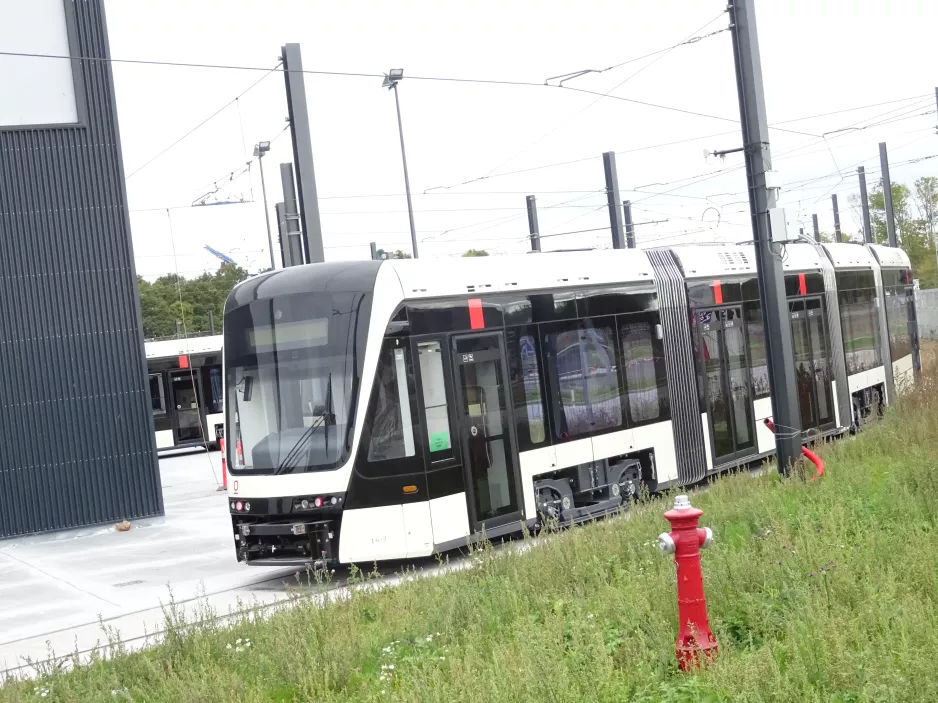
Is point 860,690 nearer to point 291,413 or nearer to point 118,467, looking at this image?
point 291,413

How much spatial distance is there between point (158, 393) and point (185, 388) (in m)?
0.78

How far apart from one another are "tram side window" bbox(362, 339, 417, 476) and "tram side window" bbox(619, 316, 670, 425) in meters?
3.85

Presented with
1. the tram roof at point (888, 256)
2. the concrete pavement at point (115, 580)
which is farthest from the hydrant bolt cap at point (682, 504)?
the tram roof at point (888, 256)

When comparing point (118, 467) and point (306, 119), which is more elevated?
point (306, 119)

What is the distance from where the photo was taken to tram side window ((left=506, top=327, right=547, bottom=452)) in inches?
492

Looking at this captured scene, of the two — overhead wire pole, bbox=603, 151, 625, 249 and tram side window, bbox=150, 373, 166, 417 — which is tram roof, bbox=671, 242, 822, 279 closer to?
overhead wire pole, bbox=603, 151, 625, 249

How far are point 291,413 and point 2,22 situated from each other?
986 centimetres

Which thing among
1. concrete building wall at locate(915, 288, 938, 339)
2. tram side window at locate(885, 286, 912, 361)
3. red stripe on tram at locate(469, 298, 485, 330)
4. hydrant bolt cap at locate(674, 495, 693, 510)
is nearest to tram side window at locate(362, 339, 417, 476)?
red stripe on tram at locate(469, 298, 485, 330)

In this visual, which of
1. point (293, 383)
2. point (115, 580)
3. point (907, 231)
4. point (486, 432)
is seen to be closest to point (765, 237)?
point (486, 432)

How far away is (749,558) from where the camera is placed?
743 cm

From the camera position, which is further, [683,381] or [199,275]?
[199,275]

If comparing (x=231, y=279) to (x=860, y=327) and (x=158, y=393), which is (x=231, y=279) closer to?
(x=158, y=393)

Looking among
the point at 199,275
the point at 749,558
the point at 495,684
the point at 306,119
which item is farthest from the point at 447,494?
the point at 199,275

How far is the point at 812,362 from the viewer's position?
18078mm
